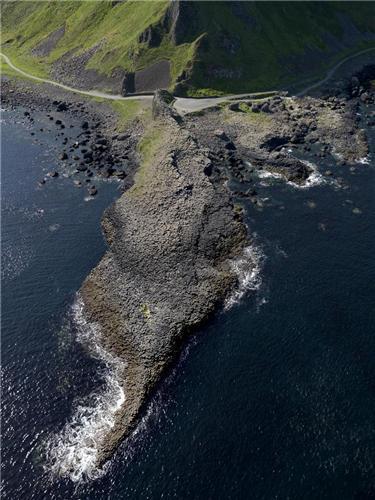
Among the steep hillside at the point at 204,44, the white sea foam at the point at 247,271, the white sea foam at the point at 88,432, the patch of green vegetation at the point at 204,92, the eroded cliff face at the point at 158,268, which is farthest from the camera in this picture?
the steep hillside at the point at 204,44

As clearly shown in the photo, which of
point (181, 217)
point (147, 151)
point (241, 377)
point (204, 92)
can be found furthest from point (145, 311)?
point (204, 92)

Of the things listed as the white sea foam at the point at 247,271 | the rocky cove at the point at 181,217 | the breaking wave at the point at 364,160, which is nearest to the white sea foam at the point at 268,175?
the rocky cove at the point at 181,217

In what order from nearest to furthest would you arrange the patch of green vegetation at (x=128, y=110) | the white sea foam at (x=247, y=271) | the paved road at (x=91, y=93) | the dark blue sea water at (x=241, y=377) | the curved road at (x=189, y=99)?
the dark blue sea water at (x=241, y=377) → the white sea foam at (x=247, y=271) → the patch of green vegetation at (x=128, y=110) → the curved road at (x=189, y=99) → the paved road at (x=91, y=93)

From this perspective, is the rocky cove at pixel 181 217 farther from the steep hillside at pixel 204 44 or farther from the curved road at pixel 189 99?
the steep hillside at pixel 204 44

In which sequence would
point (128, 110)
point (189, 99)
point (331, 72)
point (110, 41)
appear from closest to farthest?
point (128, 110) < point (189, 99) < point (331, 72) < point (110, 41)

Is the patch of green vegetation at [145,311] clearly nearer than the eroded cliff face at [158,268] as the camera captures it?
No

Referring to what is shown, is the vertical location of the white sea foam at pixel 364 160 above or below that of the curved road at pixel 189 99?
below

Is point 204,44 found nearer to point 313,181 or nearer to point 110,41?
point 110,41

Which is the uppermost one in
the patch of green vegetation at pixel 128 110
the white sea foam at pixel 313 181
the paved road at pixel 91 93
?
the paved road at pixel 91 93
